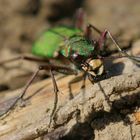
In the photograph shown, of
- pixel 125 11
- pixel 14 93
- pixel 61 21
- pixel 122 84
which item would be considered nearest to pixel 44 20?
pixel 61 21

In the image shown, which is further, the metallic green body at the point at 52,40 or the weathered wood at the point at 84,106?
the metallic green body at the point at 52,40

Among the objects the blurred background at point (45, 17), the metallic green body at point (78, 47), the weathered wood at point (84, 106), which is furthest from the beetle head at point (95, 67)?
the blurred background at point (45, 17)

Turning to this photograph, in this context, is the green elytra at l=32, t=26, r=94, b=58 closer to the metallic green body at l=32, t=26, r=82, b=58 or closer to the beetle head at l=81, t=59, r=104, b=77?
the metallic green body at l=32, t=26, r=82, b=58

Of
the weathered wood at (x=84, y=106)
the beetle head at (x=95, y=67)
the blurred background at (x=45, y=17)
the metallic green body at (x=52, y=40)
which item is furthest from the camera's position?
the blurred background at (x=45, y=17)

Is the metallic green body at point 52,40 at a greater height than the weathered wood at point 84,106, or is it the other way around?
the metallic green body at point 52,40

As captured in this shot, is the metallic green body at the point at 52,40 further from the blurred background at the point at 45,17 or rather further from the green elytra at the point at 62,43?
the blurred background at the point at 45,17

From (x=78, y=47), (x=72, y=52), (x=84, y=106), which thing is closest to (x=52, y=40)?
(x=72, y=52)

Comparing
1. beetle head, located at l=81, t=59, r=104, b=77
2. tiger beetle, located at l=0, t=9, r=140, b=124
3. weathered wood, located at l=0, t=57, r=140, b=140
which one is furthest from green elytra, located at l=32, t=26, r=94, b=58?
weathered wood, located at l=0, t=57, r=140, b=140
